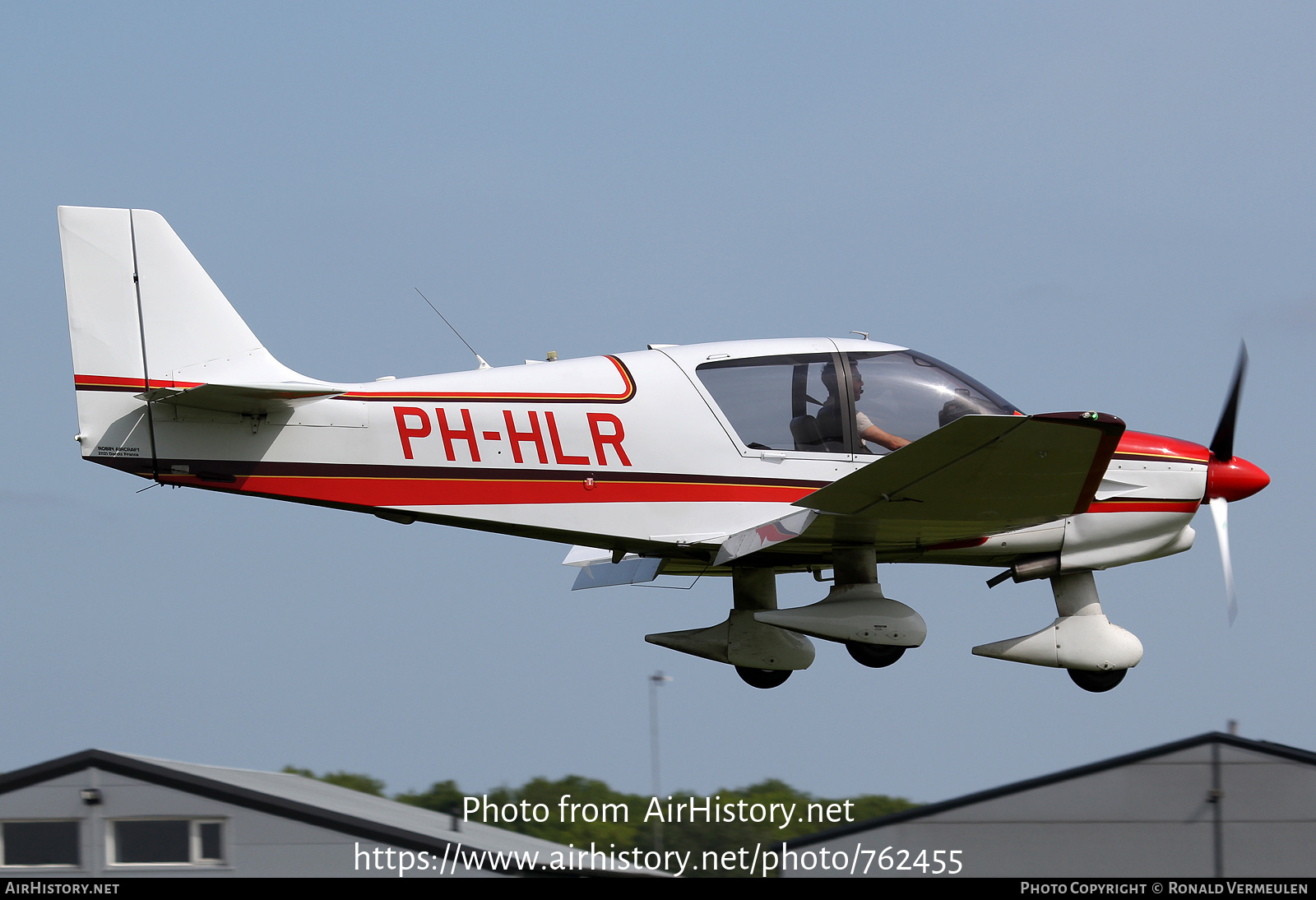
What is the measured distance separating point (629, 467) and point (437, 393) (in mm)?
1464

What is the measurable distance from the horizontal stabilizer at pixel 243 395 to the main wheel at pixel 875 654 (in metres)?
4.20

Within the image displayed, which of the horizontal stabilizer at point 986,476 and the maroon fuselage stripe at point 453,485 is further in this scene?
the maroon fuselage stripe at point 453,485

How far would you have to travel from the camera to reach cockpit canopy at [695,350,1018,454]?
27.8 ft

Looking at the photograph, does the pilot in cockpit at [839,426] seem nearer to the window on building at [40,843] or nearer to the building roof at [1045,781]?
the building roof at [1045,781]

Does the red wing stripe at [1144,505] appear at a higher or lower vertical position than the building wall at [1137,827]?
higher

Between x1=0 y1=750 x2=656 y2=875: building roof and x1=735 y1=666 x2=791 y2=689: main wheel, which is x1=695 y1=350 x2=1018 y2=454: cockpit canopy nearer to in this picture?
x1=735 y1=666 x2=791 y2=689: main wheel

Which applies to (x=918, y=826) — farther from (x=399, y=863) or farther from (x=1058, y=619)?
(x=399, y=863)

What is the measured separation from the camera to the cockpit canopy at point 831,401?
27.8ft

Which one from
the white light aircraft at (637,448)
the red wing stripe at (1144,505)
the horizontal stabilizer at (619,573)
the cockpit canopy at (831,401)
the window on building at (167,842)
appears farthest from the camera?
the horizontal stabilizer at (619,573)

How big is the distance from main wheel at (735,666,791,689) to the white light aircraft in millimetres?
1367

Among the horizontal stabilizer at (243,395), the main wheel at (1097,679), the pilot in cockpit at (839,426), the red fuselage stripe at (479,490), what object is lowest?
the main wheel at (1097,679)

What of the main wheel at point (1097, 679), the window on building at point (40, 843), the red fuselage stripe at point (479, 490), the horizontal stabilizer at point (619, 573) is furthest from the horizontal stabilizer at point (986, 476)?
the window on building at point (40, 843)

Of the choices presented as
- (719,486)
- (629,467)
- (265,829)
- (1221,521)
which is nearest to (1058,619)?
(1221,521)

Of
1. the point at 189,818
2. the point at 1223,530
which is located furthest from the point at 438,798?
the point at 1223,530
